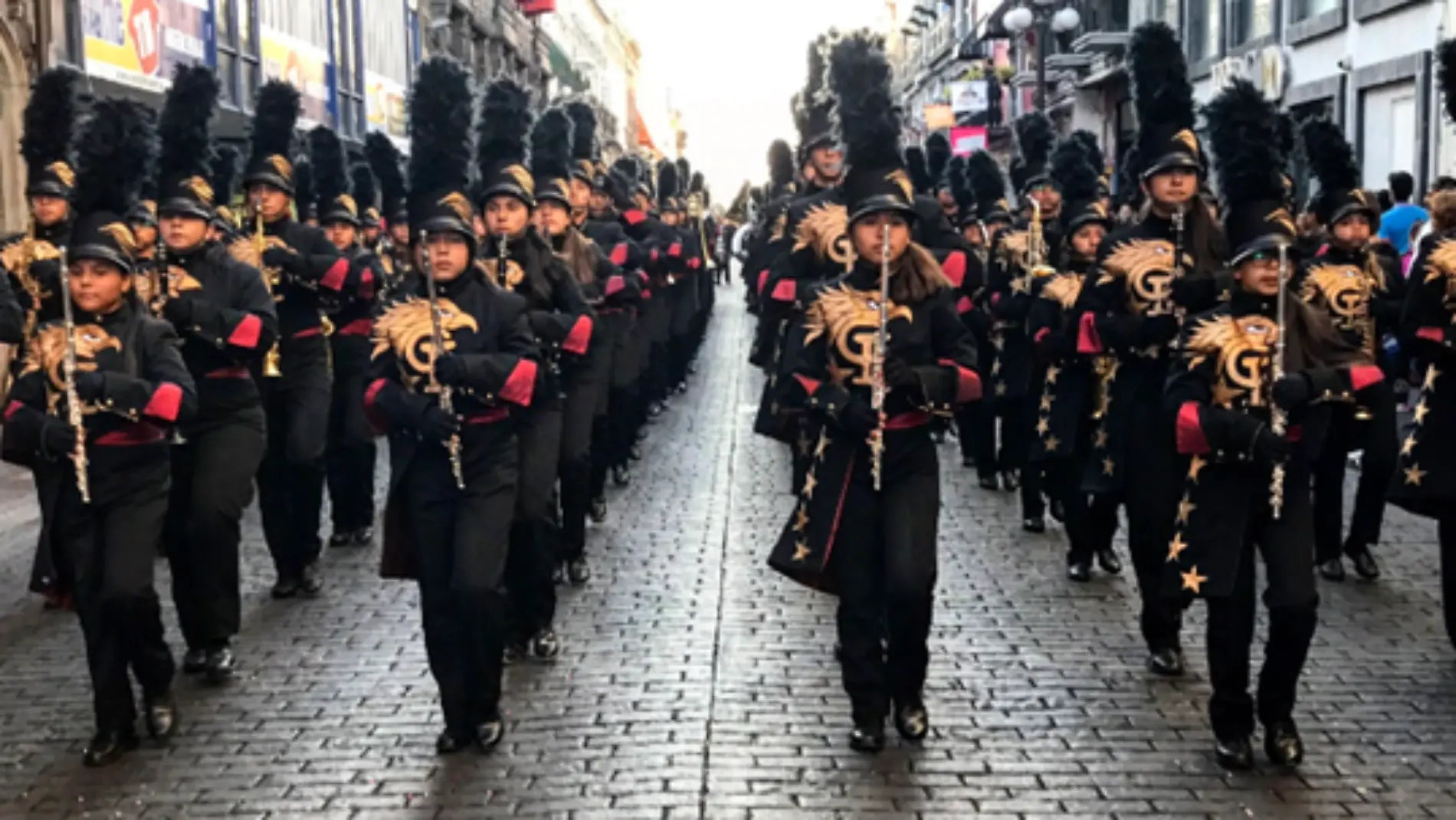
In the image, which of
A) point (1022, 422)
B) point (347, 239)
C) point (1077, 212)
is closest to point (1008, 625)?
point (1077, 212)

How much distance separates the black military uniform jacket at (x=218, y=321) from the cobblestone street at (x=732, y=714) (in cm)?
123

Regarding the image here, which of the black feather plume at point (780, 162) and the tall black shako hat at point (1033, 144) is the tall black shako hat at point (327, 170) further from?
the black feather plume at point (780, 162)

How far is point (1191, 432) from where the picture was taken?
6.34m

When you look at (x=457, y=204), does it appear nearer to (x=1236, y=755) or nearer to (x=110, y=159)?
(x=110, y=159)

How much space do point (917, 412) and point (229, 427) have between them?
3347mm

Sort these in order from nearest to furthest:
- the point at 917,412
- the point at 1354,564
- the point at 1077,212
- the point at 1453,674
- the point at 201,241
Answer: the point at 917,412, the point at 1453,674, the point at 201,241, the point at 1354,564, the point at 1077,212

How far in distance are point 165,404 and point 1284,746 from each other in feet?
14.1

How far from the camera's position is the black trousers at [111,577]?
6.81 m

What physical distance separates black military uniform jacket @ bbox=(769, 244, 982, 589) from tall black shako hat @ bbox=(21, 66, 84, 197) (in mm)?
5144

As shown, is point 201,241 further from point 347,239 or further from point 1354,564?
point 1354,564

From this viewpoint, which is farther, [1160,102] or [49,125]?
[49,125]

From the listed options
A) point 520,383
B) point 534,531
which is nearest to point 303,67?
point 534,531

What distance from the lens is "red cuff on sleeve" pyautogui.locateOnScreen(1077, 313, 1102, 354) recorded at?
8273 millimetres

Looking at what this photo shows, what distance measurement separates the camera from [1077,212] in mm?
11109
